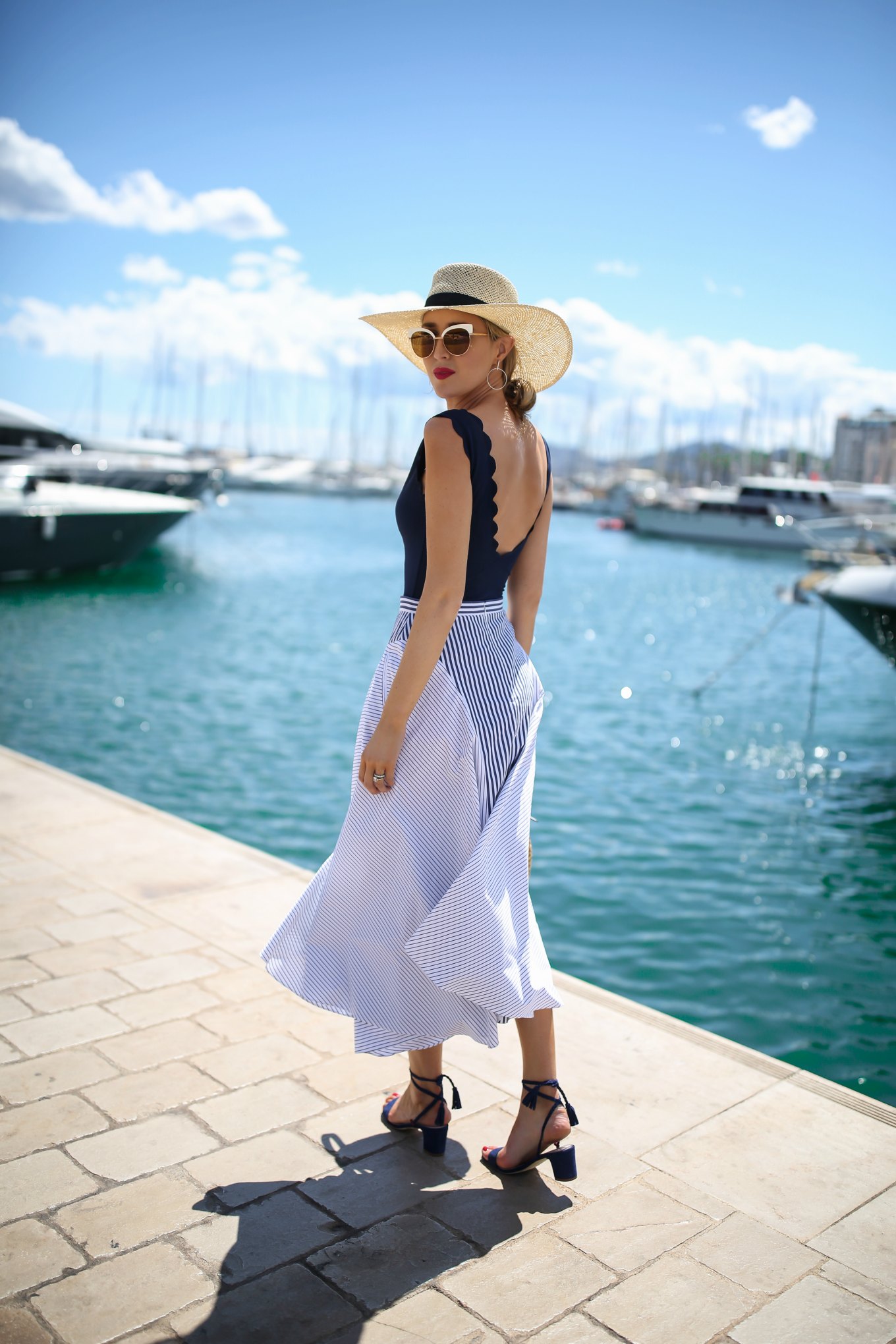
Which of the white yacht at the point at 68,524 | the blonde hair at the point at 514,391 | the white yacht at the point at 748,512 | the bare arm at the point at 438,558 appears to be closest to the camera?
the bare arm at the point at 438,558

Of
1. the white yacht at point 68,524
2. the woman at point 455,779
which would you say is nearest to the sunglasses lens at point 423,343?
the woman at point 455,779

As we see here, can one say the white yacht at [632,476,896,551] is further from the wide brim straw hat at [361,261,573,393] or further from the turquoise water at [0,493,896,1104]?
the wide brim straw hat at [361,261,573,393]

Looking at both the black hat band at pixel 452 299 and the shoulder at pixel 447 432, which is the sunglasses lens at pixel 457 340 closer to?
the black hat band at pixel 452 299

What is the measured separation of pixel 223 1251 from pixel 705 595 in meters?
29.9

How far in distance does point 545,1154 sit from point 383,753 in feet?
3.27

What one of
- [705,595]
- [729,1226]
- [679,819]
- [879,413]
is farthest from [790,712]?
[879,413]

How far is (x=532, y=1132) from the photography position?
2461mm

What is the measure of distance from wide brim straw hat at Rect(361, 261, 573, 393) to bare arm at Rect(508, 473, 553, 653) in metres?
0.27

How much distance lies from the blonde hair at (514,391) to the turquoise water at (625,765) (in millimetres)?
3252

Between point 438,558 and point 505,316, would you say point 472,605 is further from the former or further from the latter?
point 505,316

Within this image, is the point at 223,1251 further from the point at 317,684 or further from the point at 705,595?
the point at 705,595

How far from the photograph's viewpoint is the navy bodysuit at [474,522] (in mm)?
2318

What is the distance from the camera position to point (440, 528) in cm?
228

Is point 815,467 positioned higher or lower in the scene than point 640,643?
higher
